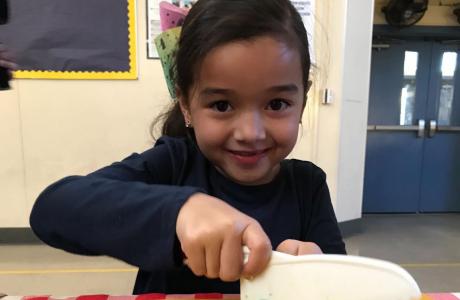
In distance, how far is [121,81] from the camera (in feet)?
7.27

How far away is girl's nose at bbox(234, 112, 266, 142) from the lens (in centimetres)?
45

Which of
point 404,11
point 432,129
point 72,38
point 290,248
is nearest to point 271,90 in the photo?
point 290,248

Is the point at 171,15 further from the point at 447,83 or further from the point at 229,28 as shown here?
the point at 447,83

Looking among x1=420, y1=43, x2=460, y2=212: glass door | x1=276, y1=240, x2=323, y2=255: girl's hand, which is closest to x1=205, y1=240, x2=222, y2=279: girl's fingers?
x1=276, y1=240, x2=323, y2=255: girl's hand

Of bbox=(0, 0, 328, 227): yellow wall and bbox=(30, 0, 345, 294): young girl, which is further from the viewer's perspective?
bbox=(0, 0, 328, 227): yellow wall

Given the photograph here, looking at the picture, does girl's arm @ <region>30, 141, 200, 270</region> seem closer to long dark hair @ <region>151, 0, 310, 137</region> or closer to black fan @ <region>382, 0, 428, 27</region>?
long dark hair @ <region>151, 0, 310, 137</region>

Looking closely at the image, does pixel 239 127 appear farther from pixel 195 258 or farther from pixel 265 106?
pixel 195 258

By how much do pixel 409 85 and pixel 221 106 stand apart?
10.3 feet

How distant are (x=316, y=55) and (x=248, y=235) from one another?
2.13 meters

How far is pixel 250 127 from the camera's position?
448 mm

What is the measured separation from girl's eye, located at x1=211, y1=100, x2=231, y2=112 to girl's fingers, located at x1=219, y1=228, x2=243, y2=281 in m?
0.20

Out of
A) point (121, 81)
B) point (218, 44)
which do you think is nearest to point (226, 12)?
point (218, 44)

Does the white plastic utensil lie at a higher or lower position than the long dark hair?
lower

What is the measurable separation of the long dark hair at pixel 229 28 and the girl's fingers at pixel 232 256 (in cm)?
26
